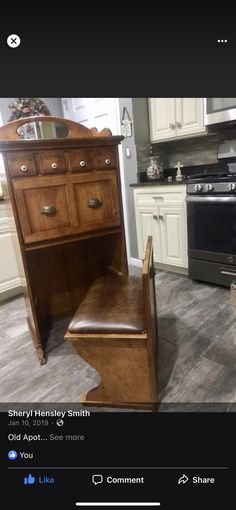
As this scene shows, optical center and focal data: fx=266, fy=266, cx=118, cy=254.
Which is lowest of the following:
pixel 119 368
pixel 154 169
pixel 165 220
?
pixel 119 368

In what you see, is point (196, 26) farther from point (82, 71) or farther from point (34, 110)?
point (34, 110)

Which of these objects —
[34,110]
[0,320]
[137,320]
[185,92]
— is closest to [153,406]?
[137,320]

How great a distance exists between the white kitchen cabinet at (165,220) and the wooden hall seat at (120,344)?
1.13m

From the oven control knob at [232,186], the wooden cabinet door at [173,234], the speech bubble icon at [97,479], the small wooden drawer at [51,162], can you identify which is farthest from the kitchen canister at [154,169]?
the speech bubble icon at [97,479]

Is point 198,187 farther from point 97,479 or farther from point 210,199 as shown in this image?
point 97,479

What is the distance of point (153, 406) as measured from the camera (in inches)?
34.6

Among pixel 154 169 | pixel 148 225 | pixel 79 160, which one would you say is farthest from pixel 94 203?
pixel 154 169

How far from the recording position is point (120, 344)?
0.80m

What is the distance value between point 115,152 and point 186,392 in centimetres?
97

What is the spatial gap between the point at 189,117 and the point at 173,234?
85cm

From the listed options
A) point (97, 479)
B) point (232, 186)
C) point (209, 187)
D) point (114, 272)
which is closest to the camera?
point (97, 479)

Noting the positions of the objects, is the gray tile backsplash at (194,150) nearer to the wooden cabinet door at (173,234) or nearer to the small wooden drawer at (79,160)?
the wooden cabinet door at (173,234)

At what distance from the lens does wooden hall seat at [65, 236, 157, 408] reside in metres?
0.78

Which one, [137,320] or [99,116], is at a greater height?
[99,116]
